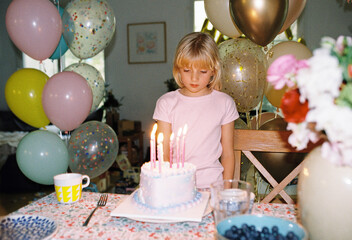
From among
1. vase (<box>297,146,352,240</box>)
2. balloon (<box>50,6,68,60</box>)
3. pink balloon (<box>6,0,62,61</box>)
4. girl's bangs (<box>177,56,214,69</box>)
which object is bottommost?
vase (<box>297,146,352,240</box>)

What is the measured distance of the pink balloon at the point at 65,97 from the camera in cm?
179

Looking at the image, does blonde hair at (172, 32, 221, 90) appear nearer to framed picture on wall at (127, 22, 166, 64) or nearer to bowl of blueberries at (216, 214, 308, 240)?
bowl of blueberries at (216, 214, 308, 240)

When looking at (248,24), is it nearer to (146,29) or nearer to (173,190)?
(173,190)

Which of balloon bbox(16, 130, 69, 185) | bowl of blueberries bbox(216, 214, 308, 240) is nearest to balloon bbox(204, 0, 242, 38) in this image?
balloon bbox(16, 130, 69, 185)

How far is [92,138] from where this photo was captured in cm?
222

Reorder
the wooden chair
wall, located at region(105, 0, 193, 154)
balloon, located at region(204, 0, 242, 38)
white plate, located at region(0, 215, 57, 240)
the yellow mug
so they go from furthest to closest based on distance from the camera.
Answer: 1. wall, located at region(105, 0, 193, 154)
2. balloon, located at region(204, 0, 242, 38)
3. the wooden chair
4. the yellow mug
5. white plate, located at region(0, 215, 57, 240)

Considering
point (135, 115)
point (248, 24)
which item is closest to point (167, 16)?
point (135, 115)

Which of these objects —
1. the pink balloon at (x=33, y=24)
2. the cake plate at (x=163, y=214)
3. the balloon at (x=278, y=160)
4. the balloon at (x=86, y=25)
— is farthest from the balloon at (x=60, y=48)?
the cake plate at (x=163, y=214)

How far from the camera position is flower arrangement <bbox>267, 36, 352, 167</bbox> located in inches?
26.2

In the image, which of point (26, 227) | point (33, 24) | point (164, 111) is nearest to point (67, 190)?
point (26, 227)

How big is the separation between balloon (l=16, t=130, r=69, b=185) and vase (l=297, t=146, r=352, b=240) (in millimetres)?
1483

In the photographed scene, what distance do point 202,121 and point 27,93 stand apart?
108cm

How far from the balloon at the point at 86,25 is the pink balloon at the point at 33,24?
0.18 meters

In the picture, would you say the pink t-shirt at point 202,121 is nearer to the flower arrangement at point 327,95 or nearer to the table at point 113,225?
the table at point 113,225
